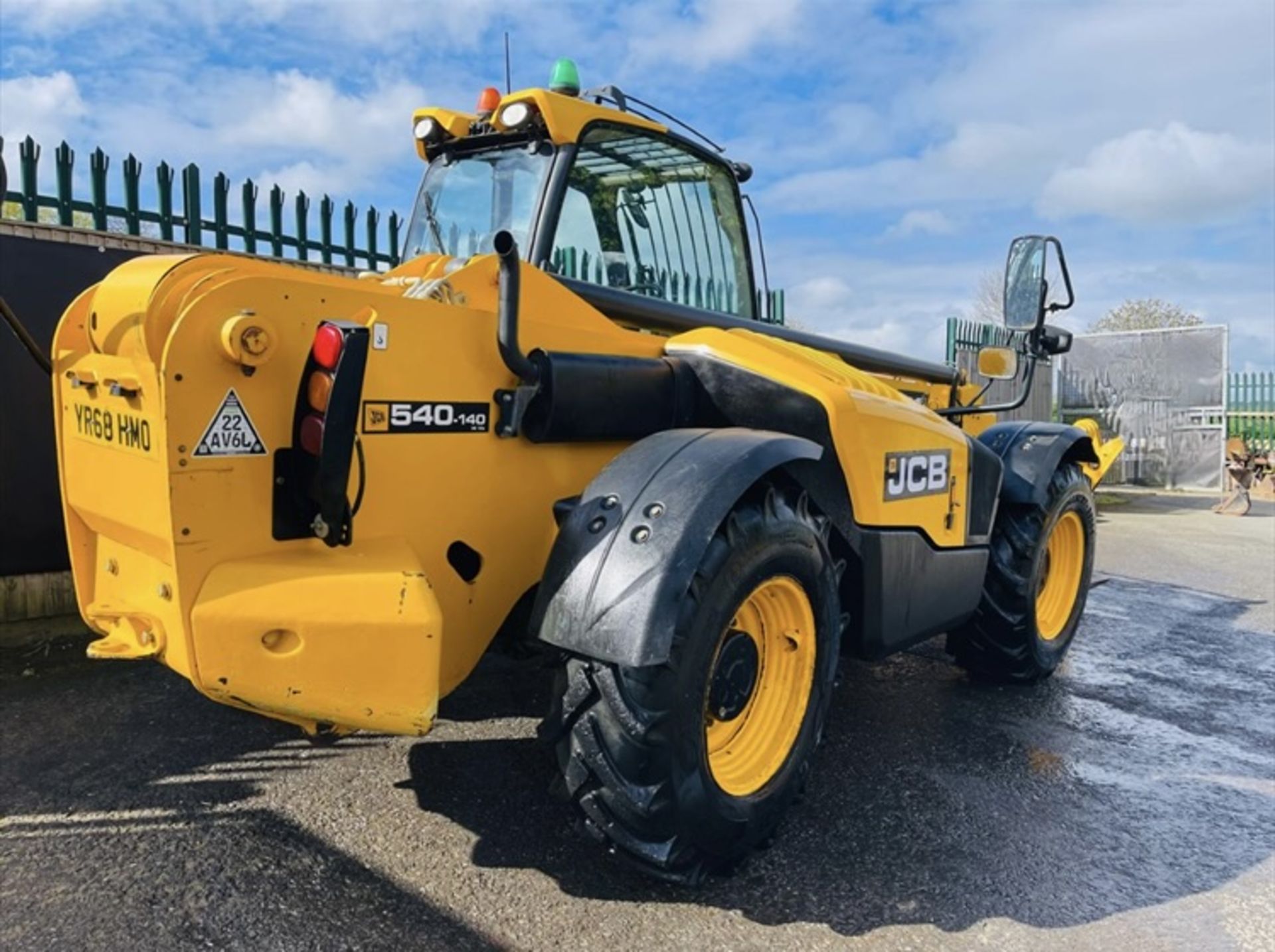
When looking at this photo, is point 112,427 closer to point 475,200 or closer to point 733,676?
point 475,200

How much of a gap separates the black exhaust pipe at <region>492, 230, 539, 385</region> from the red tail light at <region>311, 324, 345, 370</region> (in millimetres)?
465

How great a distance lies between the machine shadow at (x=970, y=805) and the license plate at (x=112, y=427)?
1.44 m

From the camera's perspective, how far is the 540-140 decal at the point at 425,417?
2.38 metres

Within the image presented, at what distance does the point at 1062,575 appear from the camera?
499 centimetres

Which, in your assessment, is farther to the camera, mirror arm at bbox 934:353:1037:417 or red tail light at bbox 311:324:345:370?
mirror arm at bbox 934:353:1037:417

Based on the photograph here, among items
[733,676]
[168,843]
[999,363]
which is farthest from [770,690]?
[999,363]

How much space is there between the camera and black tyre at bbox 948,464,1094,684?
4262 millimetres

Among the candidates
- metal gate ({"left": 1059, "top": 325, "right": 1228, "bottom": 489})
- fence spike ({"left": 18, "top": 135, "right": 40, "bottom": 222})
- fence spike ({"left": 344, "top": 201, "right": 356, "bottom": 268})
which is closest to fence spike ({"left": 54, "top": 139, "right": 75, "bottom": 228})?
fence spike ({"left": 18, "top": 135, "right": 40, "bottom": 222})

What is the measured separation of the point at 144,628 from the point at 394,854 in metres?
0.94

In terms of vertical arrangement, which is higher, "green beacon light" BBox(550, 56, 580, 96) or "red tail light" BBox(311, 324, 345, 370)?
"green beacon light" BBox(550, 56, 580, 96)

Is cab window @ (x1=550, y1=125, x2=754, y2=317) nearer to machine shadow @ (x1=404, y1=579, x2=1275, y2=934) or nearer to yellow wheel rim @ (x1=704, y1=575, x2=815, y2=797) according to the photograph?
yellow wheel rim @ (x1=704, y1=575, x2=815, y2=797)

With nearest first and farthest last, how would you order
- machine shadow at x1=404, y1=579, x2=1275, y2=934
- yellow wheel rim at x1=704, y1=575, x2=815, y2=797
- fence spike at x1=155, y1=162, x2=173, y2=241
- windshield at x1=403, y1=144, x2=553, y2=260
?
1. machine shadow at x1=404, y1=579, x2=1275, y2=934
2. yellow wheel rim at x1=704, y1=575, x2=815, y2=797
3. windshield at x1=403, y1=144, x2=553, y2=260
4. fence spike at x1=155, y1=162, x2=173, y2=241

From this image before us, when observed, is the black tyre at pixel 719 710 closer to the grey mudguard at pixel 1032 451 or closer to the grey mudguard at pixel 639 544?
the grey mudguard at pixel 639 544

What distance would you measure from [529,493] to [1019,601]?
101 inches
